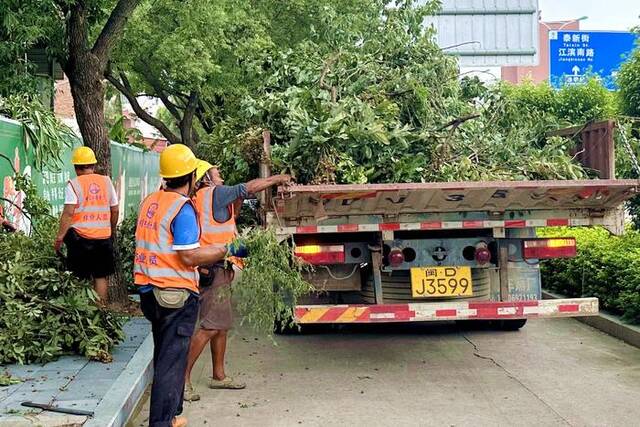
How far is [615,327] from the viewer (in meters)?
8.48

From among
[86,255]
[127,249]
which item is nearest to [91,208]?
[86,255]

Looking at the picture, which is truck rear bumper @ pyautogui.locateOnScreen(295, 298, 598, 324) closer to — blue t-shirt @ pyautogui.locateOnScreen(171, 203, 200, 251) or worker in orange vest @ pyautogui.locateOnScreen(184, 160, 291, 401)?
worker in orange vest @ pyautogui.locateOnScreen(184, 160, 291, 401)

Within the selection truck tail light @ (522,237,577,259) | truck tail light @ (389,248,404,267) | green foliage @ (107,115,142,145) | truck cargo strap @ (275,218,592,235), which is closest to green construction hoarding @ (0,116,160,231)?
green foliage @ (107,115,142,145)

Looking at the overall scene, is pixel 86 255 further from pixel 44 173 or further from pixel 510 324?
pixel 510 324

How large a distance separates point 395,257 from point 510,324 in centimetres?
240

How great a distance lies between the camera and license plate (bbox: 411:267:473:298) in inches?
273

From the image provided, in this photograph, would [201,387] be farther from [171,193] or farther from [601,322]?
[601,322]

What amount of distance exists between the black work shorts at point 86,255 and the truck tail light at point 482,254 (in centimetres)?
325

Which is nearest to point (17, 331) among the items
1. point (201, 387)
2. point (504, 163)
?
point (201, 387)

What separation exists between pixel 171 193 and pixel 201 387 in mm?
2204

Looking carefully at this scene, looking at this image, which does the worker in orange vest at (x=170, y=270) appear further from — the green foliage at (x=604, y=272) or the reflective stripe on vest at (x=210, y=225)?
the green foliage at (x=604, y=272)

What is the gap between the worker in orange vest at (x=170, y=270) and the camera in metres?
4.88

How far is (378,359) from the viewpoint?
7.49 meters

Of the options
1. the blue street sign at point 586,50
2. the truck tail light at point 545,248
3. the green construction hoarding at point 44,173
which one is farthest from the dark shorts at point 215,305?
the blue street sign at point 586,50
